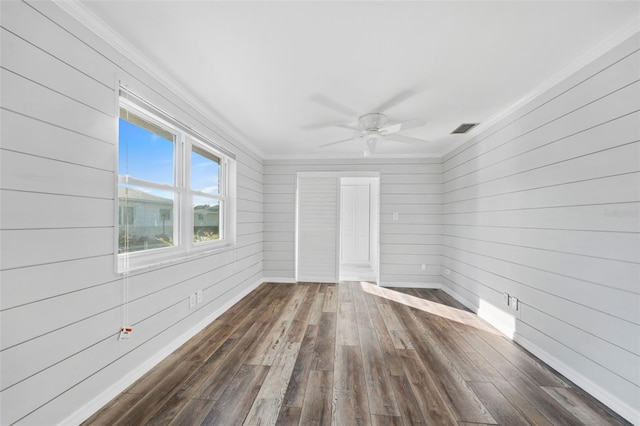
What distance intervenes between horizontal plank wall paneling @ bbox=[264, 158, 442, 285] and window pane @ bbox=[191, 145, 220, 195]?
5.14ft

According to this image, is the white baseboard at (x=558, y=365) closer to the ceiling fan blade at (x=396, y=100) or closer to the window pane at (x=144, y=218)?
the ceiling fan blade at (x=396, y=100)

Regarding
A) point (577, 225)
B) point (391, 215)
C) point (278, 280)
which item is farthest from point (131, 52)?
point (391, 215)

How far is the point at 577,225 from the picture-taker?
1.96m

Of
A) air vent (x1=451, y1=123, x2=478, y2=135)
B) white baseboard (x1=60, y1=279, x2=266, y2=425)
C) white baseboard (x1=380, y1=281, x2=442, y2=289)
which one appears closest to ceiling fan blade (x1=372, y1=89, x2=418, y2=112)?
air vent (x1=451, y1=123, x2=478, y2=135)

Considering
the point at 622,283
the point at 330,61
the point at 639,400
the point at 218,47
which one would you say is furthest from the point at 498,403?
the point at 218,47

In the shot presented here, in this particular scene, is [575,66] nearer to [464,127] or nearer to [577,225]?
[577,225]

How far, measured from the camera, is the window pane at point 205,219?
2924mm

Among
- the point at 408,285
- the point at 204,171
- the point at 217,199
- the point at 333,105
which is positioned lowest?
the point at 408,285

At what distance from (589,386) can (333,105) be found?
3.00 m

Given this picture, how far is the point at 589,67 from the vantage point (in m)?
1.87

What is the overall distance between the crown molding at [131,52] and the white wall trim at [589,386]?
3.88 metres

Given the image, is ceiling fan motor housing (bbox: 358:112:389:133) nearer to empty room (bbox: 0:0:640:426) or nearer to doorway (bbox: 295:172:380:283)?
empty room (bbox: 0:0:640:426)

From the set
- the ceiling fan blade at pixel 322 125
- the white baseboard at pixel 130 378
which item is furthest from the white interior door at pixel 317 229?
the white baseboard at pixel 130 378

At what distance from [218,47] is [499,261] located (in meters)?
3.34
